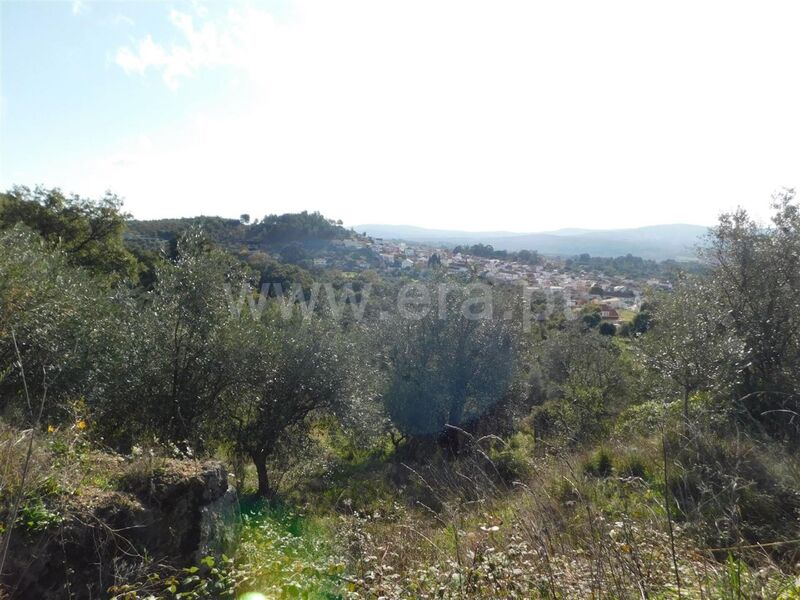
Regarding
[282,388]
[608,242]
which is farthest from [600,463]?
[608,242]

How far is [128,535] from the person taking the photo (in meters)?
4.03

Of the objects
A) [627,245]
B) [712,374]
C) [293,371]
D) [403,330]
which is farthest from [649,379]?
[627,245]

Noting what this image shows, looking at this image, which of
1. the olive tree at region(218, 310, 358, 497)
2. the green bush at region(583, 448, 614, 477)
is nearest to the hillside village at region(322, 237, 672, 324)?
the olive tree at region(218, 310, 358, 497)

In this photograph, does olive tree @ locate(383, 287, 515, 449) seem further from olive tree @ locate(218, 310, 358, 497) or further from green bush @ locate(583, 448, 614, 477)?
green bush @ locate(583, 448, 614, 477)

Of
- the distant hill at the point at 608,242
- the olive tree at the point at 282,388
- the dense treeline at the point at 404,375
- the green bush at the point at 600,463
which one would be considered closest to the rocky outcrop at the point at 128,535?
the dense treeline at the point at 404,375

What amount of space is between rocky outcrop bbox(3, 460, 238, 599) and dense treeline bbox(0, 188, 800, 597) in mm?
458

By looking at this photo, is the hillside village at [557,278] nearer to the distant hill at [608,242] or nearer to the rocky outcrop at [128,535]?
the rocky outcrop at [128,535]

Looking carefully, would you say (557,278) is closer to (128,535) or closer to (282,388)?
(282,388)

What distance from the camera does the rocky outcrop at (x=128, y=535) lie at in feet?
11.4

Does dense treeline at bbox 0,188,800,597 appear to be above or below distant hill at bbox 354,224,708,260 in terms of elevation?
below

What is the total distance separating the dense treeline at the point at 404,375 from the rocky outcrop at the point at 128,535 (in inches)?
18.0

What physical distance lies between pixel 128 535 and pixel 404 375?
33.0 feet

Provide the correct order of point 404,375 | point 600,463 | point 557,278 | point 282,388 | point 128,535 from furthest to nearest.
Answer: point 557,278, point 404,375, point 282,388, point 600,463, point 128,535

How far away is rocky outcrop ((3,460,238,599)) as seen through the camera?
347cm
